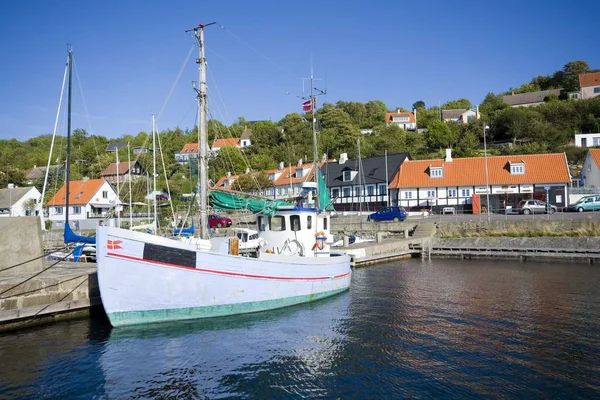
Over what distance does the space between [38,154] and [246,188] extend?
244ft

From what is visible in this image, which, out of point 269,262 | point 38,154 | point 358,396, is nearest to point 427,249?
point 269,262

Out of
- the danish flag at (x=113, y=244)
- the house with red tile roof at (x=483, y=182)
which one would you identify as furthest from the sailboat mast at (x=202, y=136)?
the house with red tile roof at (x=483, y=182)

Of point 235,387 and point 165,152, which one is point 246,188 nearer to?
point 165,152

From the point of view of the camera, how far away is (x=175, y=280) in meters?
14.5

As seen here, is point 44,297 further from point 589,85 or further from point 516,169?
point 589,85

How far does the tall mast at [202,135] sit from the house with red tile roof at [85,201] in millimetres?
46617

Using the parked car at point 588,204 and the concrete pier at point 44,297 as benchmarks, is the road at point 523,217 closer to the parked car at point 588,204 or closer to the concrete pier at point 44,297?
the parked car at point 588,204

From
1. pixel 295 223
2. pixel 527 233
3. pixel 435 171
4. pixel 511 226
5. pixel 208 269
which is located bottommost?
pixel 208 269

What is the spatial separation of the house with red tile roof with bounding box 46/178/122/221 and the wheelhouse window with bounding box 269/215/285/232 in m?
45.3

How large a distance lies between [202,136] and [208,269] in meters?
4.87

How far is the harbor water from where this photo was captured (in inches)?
397

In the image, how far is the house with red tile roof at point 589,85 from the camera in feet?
277

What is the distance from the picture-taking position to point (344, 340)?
44.7ft

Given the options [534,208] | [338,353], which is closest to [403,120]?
[534,208]
